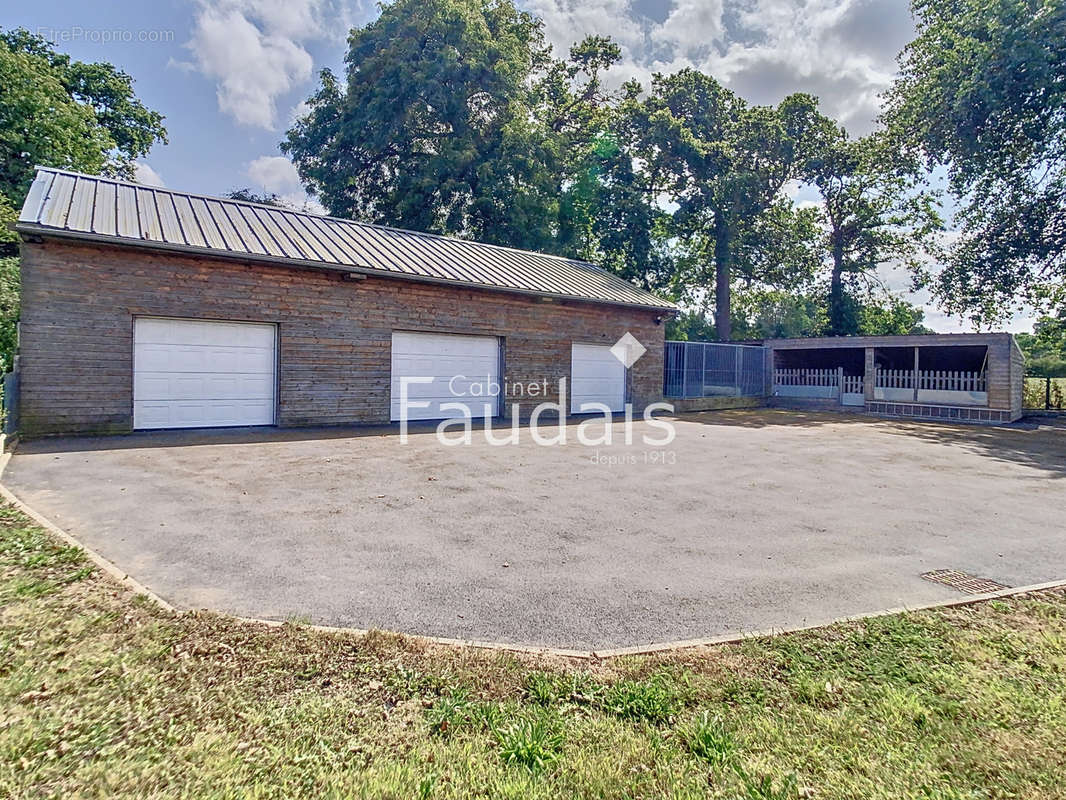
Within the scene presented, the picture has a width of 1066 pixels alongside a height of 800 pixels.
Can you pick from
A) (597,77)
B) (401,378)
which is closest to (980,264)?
(597,77)

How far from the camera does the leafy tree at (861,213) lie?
24.0 meters

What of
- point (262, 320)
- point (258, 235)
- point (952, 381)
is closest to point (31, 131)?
point (258, 235)

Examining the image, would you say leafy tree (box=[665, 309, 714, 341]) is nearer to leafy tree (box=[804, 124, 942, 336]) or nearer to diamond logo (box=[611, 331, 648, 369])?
leafy tree (box=[804, 124, 942, 336])

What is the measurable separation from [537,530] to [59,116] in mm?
22092

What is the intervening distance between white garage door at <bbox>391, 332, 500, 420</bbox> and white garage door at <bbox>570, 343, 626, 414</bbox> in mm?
2325

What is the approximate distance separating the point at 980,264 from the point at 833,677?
2376 centimetres

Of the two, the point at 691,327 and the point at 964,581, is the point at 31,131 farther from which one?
the point at 691,327

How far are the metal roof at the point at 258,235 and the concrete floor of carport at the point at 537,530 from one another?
10.5 feet

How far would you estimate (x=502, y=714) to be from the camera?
206 cm

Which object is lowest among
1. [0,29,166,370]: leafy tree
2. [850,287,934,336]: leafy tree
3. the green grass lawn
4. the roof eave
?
the green grass lawn

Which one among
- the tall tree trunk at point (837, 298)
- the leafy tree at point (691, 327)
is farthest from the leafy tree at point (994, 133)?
the leafy tree at point (691, 327)

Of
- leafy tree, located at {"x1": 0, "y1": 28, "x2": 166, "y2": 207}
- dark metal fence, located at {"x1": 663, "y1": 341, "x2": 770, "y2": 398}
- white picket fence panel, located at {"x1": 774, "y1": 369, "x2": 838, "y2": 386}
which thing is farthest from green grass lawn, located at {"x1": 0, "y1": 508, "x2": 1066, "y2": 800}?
leafy tree, located at {"x1": 0, "y1": 28, "x2": 166, "y2": 207}

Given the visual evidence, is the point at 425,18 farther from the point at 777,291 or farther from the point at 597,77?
the point at 777,291

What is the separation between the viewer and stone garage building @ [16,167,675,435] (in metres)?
8.16
